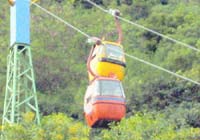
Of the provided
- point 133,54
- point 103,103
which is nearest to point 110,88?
point 103,103

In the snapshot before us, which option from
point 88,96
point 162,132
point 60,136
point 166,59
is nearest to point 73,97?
point 166,59

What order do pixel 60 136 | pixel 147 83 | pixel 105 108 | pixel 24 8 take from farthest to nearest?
pixel 147 83 → pixel 24 8 → pixel 60 136 → pixel 105 108

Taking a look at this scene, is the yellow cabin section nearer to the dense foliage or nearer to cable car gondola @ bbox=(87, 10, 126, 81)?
cable car gondola @ bbox=(87, 10, 126, 81)

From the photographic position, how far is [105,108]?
14859 millimetres

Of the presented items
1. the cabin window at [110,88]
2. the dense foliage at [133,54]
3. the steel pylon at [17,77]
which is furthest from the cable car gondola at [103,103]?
the dense foliage at [133,54]

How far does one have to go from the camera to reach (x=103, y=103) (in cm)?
1497

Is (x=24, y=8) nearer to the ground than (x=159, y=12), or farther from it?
nearer to the ground

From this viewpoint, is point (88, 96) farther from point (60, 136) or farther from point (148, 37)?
point (148, 37)

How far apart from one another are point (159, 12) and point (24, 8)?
17526 millimetres

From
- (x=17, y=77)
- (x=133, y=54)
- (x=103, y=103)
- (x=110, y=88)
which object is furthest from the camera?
(x=133, y=54)

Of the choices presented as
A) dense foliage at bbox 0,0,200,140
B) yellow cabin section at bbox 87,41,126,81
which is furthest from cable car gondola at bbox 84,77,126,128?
dense foliage at bbox 0,0,200,140

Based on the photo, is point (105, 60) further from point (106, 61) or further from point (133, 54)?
point (133, 54)

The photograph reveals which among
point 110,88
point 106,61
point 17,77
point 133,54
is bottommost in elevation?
point 110,88

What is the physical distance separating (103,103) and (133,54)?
54.9 ft
